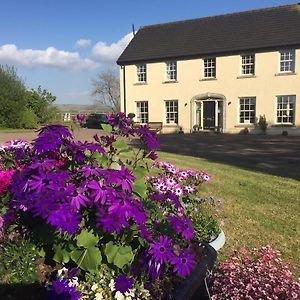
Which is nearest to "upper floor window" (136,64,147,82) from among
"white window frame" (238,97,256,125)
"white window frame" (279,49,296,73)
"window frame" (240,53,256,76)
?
"window frame" (240,53,256,76)

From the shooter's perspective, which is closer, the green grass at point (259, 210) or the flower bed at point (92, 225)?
the flower bed at point (92, 225)

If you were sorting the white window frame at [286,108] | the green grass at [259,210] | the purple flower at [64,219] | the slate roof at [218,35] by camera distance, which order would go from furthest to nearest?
the slate roof at [218,35] → the white window frame at [286,108] → the green grass at [259,210] → the purple flower at [64,219]

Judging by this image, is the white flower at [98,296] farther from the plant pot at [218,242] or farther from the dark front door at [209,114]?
the dark front door at [209,114]

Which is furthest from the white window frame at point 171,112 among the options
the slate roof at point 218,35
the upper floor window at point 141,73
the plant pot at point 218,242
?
the plant pot at point 218,242

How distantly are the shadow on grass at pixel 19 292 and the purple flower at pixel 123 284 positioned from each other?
62 cm

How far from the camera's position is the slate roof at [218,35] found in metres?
28.1

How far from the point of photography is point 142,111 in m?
32.8

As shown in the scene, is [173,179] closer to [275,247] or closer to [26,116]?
[275,247]

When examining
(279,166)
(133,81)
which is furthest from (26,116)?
(279,166)

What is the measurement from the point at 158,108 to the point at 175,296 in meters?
29.3

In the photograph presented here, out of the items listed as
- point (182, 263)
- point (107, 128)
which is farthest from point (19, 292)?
point (107, 128)

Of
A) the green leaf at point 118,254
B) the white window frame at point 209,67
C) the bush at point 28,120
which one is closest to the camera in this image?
the green leaf at point 118,254

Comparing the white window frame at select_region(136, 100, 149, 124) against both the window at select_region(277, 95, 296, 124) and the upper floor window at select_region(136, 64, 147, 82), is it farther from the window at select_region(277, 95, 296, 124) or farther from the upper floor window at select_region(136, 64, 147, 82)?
the window at select_region(277, 95, 296, 124)

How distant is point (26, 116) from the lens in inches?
1378
